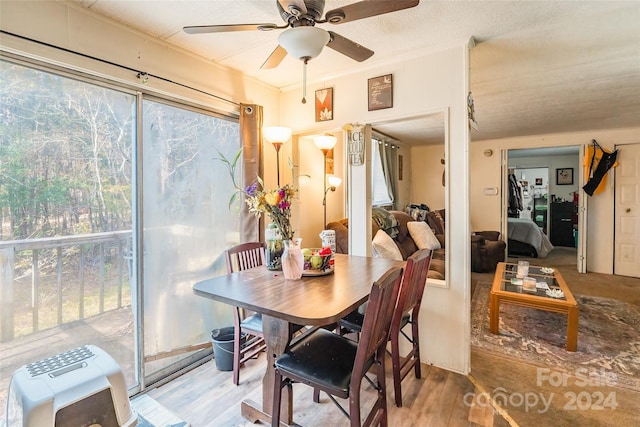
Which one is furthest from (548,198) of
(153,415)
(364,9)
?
(153,415)

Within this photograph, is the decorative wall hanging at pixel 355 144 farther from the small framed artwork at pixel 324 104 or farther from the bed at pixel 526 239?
the bed at pixel 526 239

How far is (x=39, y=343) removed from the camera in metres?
1.77

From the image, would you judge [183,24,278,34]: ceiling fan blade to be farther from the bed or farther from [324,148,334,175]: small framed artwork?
the bed

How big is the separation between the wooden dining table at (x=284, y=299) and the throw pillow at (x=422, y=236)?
2316 millimetres

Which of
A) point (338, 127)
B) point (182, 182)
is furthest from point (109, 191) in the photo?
point (338, 127)

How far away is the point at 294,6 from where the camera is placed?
51.4 inches

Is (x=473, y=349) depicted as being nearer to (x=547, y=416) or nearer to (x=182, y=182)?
(x=547, y=416)

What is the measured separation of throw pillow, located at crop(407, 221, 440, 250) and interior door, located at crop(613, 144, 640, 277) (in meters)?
3.12

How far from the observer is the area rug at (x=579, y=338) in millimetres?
2371

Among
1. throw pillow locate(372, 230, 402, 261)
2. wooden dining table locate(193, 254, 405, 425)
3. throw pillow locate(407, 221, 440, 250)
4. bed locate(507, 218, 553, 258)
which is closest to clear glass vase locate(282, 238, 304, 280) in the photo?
wooden dining table locate(193, 254, 405, 425)

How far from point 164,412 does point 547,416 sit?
7.49 ft

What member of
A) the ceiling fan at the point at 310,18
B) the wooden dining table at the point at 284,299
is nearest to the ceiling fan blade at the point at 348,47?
the ceiling fan at the point at 310,18

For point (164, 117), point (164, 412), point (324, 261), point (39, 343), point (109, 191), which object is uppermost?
point (164, 117)

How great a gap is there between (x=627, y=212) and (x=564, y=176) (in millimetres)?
3074
